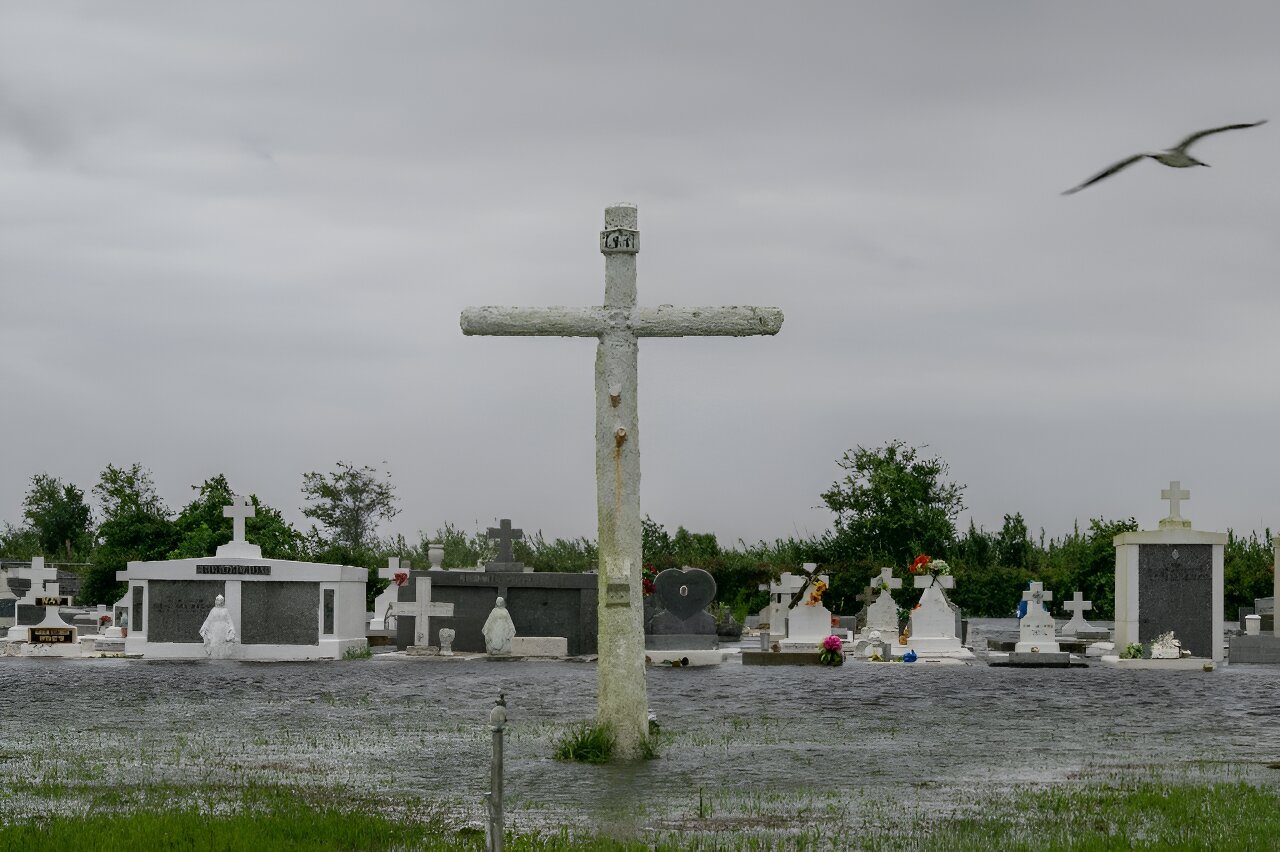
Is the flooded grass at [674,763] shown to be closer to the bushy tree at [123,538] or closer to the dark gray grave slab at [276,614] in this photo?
the dark gray grave slab at [276,614]

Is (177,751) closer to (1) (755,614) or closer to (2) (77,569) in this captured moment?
(1) (755,614)

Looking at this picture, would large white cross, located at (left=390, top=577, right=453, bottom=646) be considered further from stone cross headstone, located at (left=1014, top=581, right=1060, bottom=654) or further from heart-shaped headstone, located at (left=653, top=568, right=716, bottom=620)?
stone cross headstone, located at (left=1014, top=581, right=1060, bottom=654)

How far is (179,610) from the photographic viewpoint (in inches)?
1197

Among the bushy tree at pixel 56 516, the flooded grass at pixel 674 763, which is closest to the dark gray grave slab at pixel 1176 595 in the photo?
the flooded grass at pixel 674 763

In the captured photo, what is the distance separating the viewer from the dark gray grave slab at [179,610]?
30359mm

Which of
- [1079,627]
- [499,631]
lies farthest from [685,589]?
[1079,627]

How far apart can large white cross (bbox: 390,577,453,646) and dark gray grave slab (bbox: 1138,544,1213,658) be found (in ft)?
45.5

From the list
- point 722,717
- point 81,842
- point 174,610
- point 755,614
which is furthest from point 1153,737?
point 755,614

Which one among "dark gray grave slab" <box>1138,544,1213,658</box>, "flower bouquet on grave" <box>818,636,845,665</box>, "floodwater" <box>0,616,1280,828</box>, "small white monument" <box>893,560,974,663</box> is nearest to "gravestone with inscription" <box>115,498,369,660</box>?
"floodwater" <box>0,616,1280,828</box>

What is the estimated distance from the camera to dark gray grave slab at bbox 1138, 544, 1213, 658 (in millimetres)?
30000

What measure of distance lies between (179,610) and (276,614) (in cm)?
196

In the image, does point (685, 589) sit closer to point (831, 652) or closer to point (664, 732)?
point (831, 652)

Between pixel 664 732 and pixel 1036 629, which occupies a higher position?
pixel 664 732

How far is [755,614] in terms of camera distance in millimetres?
45375
